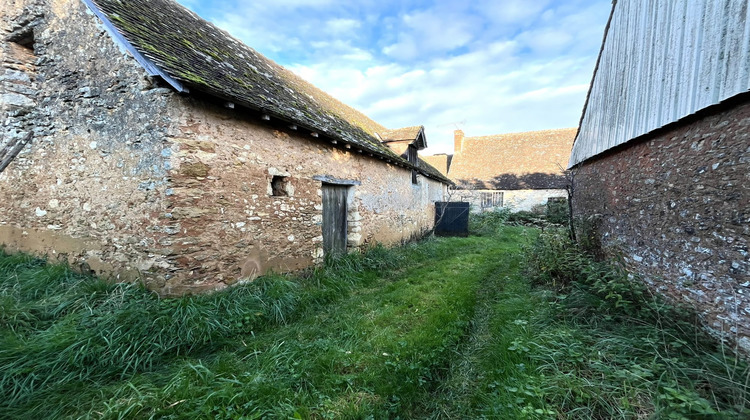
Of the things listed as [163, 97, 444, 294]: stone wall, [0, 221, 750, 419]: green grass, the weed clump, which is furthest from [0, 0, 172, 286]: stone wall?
the weed clump

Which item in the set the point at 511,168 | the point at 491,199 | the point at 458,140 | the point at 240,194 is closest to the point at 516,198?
the point at 491,199

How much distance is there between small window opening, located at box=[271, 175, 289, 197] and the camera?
5492mm

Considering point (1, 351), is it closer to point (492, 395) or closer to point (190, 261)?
point (190, 261)

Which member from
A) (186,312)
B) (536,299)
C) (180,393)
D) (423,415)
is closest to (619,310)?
(536,299)

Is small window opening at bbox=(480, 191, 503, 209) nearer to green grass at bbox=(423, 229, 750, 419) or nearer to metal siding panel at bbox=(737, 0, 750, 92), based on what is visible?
green grass at bbox=(423, 229, 750, 419)

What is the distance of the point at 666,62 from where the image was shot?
3.79 m

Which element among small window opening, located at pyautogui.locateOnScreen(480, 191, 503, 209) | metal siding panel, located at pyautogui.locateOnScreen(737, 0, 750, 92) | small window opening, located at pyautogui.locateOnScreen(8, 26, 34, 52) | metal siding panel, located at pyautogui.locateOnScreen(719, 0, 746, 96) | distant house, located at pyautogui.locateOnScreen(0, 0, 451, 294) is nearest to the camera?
metal siding panel, located at pyautogui.locateOnScreen(737, 0, 750, 92)

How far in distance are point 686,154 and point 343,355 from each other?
467cm

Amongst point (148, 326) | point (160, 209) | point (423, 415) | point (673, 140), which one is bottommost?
point (423, 415)

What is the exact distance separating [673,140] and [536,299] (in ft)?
9.40

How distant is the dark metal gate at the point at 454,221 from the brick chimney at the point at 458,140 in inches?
525

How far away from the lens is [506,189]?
21109 millimetres

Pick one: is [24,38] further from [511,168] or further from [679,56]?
[511,168]

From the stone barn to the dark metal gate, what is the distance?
7.69 meters
